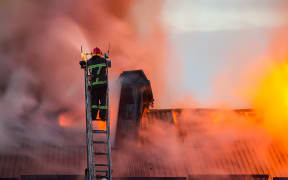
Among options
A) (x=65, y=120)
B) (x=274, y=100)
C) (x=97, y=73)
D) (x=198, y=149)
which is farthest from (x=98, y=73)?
(x=274, y=100)

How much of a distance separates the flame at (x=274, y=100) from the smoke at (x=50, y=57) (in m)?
4.57

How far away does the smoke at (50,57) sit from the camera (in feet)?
29.6

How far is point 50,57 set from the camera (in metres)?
10.5

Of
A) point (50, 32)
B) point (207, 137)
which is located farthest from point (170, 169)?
point (50, 32)

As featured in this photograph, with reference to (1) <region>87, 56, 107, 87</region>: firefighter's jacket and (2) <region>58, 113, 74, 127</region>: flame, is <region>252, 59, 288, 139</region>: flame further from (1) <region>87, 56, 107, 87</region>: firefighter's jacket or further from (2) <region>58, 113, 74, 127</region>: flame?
(1) <region>87, 56, 107, 87</region>: firefighter's jacket

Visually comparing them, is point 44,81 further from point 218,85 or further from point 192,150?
point 218,85

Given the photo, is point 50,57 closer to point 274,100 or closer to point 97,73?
point 97,73

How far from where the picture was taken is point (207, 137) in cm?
884

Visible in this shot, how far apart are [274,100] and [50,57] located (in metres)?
7.37

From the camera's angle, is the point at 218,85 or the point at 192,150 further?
the point at 218,85

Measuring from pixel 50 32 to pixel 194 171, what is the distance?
6.34 meters

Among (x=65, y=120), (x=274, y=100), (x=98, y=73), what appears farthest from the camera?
(x=274, y=100)

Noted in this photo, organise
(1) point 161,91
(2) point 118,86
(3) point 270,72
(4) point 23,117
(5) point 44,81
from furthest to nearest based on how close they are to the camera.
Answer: (1) point 161,91 < (3) point 270,72 < (5) point 44,81 < (4) point 23,117 < (2) point 118,86

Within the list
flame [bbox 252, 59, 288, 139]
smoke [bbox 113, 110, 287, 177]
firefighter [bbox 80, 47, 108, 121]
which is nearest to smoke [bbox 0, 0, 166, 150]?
smoke [bbox 113, 110, 287, 177]
